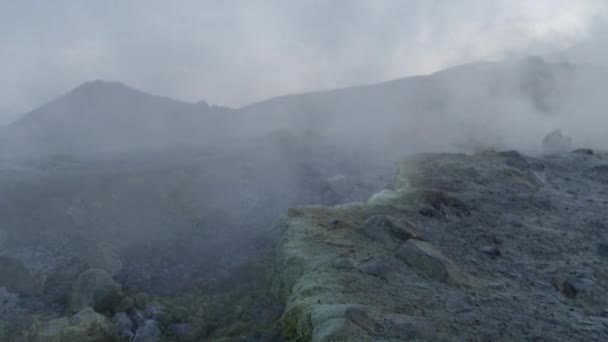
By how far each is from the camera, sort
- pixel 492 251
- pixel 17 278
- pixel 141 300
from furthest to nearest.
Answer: pixel 17 278, pixel 141 300, pixel 492 251

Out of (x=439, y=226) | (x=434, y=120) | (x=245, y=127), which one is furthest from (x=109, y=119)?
(x=439, y=226)

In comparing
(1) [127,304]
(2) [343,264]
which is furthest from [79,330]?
(2) [343,264]

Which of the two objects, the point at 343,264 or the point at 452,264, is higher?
the point at 343,264

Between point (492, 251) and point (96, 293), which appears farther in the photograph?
point (96, 293)

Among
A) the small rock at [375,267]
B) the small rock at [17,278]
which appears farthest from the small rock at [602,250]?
the small rock at [17,278]

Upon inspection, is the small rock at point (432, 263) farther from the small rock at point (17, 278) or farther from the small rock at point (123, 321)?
the small rock at point (17, 278)

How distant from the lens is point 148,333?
24.1 feet

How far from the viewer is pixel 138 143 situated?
951 inches

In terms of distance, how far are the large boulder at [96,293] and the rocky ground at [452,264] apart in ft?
8.57

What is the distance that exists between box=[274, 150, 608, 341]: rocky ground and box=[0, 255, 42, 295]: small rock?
4214 mm

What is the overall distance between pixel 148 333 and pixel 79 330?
0.84 meters

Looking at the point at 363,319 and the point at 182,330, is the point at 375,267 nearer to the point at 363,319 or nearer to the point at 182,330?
the point at 363,319

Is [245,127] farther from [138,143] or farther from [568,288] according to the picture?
[568,288]

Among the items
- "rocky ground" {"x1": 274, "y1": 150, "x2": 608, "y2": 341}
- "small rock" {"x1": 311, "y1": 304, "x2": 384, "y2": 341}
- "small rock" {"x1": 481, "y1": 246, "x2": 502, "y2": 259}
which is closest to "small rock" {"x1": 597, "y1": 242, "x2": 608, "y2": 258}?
"rocky ground" {"x1": 274, "y1": 150, "x2": 608, "y2": 341}
